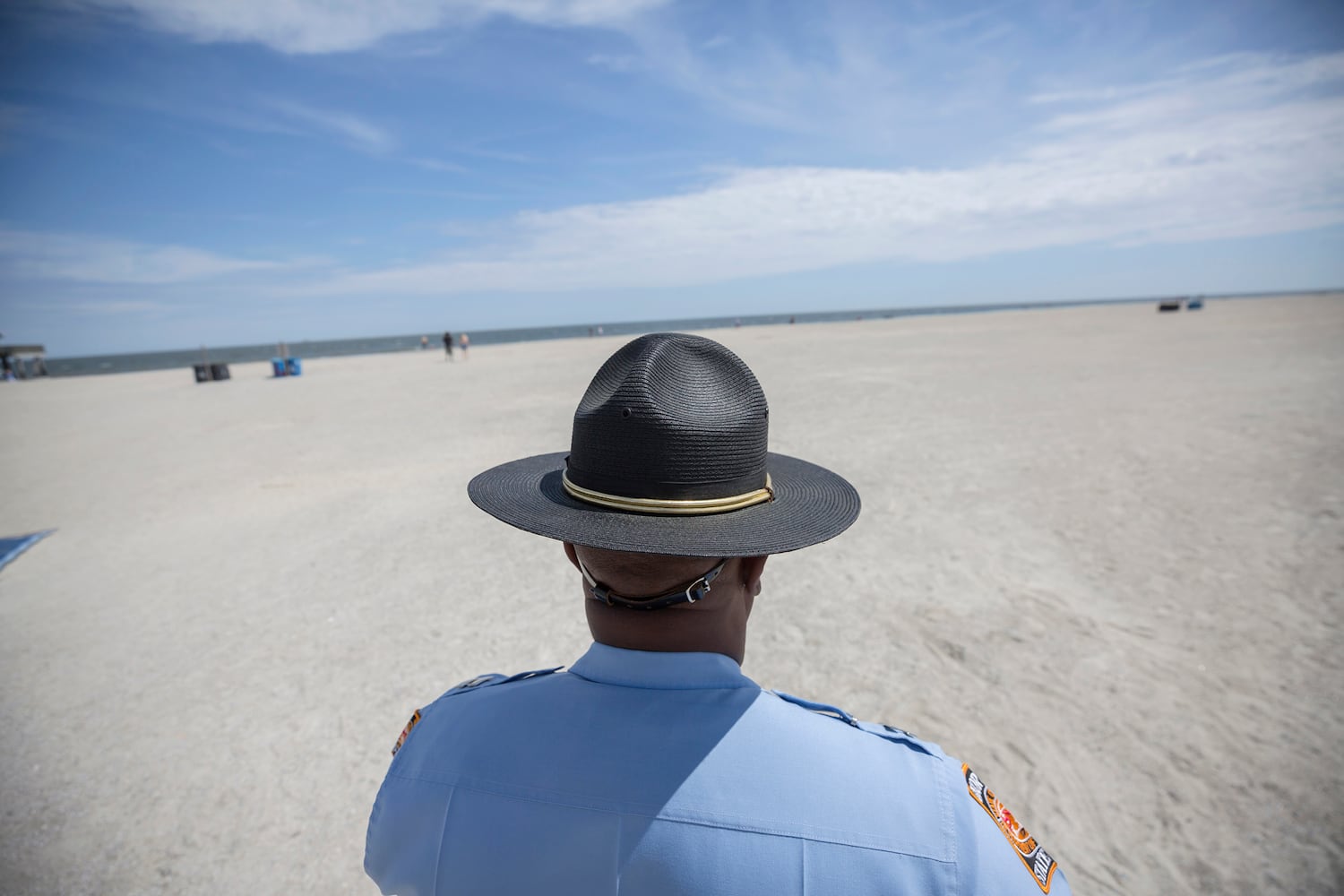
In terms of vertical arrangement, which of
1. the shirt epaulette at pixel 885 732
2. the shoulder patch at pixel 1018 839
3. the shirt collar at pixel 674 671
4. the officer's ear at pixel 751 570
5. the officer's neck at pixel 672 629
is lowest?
the shoulder patch at pixel 1018 839

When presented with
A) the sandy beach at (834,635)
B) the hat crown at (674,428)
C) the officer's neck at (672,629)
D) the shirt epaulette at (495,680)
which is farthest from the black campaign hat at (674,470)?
the sandy beach at (834,635)

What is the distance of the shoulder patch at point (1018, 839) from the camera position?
3.70 ft

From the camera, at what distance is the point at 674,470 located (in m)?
1.35

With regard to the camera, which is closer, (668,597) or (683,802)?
(683,802)

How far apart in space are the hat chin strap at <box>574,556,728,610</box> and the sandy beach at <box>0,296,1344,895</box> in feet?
8.65

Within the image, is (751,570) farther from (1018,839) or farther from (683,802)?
(1018,839)

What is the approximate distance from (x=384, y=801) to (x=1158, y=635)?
519cm

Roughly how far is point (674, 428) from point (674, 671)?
1.57ft

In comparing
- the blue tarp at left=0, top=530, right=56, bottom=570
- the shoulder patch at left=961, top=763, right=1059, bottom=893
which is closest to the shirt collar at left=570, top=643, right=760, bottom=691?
the shoulder patch at left=961, top=763, right=1059, bottom=893

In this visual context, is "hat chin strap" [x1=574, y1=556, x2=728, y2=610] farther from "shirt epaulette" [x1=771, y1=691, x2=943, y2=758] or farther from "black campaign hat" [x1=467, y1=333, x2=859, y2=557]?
"shirt epaulette" [x1=771, y1=691, x2=943, y2=758]

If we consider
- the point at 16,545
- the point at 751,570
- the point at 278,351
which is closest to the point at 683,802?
the point at 751,570

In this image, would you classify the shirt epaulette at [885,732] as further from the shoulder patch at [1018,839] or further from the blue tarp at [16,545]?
the blue tarp at [16,545]

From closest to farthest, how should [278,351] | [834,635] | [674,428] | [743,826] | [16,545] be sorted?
[743,826]
[674,428]
[834,635]
[16,545]
[278,351]

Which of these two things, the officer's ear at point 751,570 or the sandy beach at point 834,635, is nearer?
the officer's ear at point 751,570
